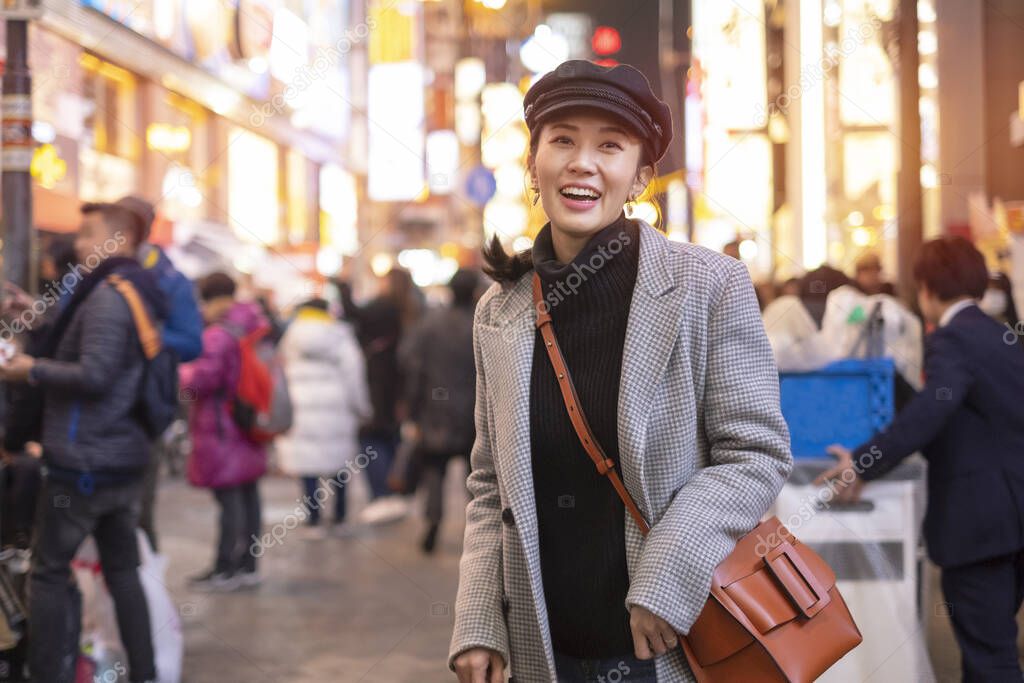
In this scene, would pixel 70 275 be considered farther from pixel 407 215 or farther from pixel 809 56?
pixel 407 215

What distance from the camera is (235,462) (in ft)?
26.4

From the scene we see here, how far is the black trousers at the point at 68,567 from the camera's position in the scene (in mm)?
4871

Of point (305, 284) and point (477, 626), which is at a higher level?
point (305, 284)

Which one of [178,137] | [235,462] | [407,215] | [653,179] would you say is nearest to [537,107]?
[653,179]

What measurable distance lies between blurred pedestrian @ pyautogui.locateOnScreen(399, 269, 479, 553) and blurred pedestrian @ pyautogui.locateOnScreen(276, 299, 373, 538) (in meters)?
1.12

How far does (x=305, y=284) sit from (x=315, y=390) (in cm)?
1447

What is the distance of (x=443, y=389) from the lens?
9.16 metres

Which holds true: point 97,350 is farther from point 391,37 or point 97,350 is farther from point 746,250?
point 391,37

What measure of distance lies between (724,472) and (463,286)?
724cm

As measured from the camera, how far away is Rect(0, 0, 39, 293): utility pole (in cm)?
552

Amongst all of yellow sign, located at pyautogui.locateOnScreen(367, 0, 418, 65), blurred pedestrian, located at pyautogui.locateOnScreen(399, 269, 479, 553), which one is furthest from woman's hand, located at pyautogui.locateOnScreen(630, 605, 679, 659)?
yellow sign, located at pyautogui.locateOnScreen(367, 0, 418, 65)

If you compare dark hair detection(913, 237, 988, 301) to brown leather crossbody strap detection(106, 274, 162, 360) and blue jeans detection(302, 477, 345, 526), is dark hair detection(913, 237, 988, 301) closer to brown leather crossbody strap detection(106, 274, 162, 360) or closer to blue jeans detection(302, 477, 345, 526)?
brown leather crossbody strap detection(106, 274, 162, 360)

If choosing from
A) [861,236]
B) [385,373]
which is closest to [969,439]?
[385,373]

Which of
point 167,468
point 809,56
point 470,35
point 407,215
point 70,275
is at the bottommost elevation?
point 167,468
